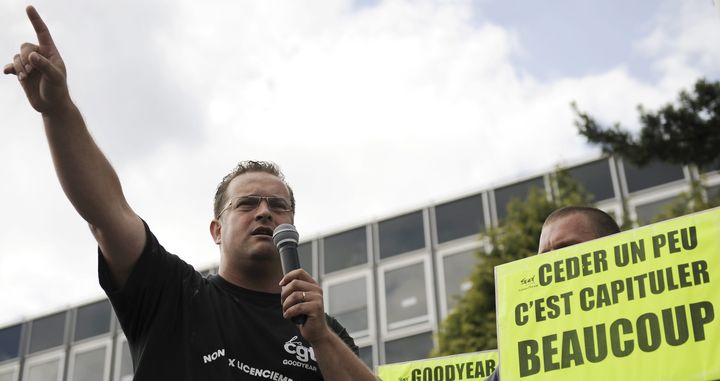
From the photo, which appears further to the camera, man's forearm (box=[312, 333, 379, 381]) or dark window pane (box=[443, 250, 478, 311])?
dark window pane (box=[443, 250, 478, 311])

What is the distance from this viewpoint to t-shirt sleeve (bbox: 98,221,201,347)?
120 inches

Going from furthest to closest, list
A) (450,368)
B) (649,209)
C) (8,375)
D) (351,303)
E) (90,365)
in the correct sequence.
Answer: (8,375), (90,365), (351,303), (649,209), (450,368)

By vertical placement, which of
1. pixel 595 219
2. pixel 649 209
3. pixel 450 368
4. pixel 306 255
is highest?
pixel 306 255

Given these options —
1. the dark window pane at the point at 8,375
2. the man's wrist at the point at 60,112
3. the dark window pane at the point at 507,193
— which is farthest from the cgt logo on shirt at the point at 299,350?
the dark window pane at the point at 8,375

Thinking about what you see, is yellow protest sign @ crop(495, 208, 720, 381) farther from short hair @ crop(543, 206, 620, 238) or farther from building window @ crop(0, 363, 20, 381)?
building window @ crop(0, 363, 20, 381)

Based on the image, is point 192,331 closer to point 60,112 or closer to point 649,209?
point 60,112

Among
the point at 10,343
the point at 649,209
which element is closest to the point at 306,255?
the point at 649,209

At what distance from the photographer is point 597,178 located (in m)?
23.9

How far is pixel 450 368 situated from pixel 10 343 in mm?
27058

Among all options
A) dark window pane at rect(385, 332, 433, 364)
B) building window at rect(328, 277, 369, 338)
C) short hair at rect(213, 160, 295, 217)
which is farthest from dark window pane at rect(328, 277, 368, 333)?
short hair at rect(213, 160, 295, 217)

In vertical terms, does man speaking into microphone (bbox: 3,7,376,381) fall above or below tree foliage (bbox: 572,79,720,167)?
below

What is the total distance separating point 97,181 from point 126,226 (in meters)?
0.17

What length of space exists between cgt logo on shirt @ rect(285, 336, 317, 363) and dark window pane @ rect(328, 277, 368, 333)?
73.6ft

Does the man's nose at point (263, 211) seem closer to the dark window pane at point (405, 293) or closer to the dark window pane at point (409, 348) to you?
the dark window pane at point (409, 348)
